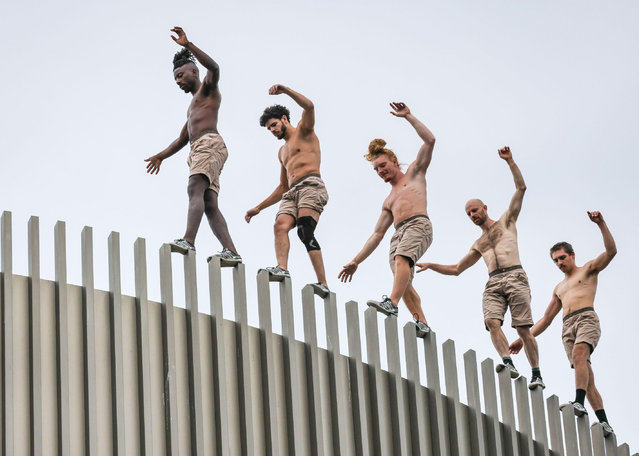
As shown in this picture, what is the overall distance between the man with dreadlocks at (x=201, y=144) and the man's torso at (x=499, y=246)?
10.5 feet

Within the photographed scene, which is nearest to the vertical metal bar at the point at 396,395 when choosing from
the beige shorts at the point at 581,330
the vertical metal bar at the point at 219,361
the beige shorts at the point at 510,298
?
the vertical metal bar at the point at 219,361

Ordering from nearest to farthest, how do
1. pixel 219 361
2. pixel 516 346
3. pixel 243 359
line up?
pixel 219 361
pixel 243 359
pixel 516 346

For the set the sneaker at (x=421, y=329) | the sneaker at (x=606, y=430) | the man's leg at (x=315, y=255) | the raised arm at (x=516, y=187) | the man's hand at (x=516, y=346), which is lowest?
the sneaker at (x=606, y=430)

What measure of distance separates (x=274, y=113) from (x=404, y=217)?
1.55 m

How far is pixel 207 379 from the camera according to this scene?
1070 centimetres

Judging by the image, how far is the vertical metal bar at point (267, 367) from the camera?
1080 centimetres

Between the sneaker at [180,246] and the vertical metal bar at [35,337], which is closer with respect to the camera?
the vertical metal bar at [35,337]

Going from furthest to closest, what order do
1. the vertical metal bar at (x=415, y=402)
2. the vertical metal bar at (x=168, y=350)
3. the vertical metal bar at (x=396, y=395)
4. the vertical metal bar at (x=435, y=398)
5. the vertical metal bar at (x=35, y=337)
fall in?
the vertical metal bar at (x=435, y=398), the vertical metal bar at (x=415, y=402), the vertical metal bar at (x=396, y=395), the vertical metal bar at (x=168, y=350), the vertical metal bar at (x=35, y=337)

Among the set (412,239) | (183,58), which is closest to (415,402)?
(412,239)

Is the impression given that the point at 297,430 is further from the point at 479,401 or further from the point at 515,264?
the point at 515,264

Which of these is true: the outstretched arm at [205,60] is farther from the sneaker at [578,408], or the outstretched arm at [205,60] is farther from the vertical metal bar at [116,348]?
the sneaker at [578,408]

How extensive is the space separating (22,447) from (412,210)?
190 inches

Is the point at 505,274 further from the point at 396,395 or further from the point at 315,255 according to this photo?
the point at 396,395

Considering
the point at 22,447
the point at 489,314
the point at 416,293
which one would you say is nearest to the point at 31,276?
the point at 22,447
